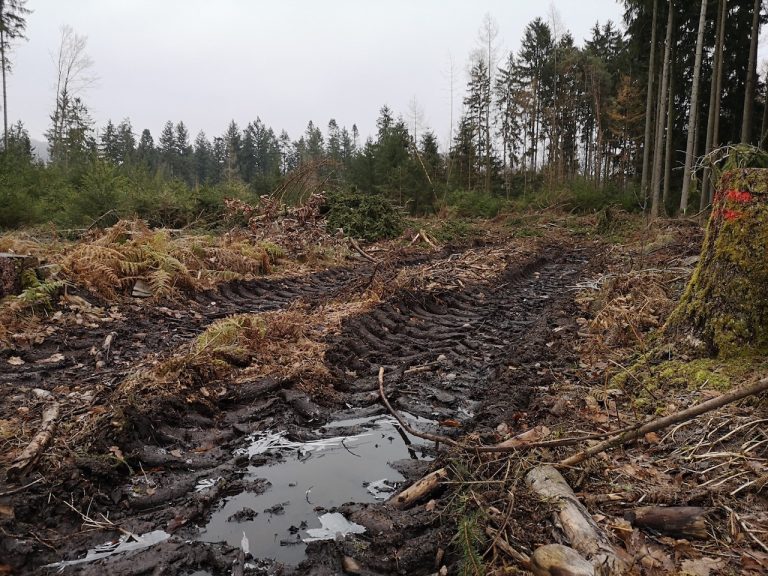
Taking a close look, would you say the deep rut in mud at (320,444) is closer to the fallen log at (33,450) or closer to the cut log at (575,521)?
the fallen log at (33,450)

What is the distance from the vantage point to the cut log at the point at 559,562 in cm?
174

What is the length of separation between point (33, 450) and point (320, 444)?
70.1 inches

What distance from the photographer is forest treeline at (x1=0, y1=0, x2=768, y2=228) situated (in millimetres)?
14086

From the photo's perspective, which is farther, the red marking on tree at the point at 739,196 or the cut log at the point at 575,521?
the red marking on tree at the point at 739,196

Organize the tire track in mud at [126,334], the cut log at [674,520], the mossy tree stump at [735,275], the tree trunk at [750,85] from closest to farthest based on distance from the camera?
the cut log at [674,520], the mossy tree stump at [735,275], the tire track in mud at [126,334], the tree trunk at [750,85]

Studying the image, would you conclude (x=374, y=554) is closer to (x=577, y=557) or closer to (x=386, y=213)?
(x=577, y=557)

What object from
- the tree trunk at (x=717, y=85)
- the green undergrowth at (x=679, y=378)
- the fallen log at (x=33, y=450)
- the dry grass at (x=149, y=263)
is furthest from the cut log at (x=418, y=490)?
the tree trunk at (x=717, y=85)

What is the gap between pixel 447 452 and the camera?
9.45 ft

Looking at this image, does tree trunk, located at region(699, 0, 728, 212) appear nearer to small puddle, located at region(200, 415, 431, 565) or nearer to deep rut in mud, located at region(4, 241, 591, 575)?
deep rut in mud, located at region(4, 241, 591, 575)

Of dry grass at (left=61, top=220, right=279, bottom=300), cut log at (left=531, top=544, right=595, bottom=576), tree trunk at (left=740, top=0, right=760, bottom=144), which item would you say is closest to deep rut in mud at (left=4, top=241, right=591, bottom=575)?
cut log at (left=531, top=544, right=595, bottom=576)

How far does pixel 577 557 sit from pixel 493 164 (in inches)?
1469

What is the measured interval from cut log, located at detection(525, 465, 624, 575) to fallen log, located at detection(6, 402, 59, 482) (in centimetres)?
A: 285

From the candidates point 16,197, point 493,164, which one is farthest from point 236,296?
point 493,164

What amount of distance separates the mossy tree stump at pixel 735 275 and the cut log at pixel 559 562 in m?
2.40
